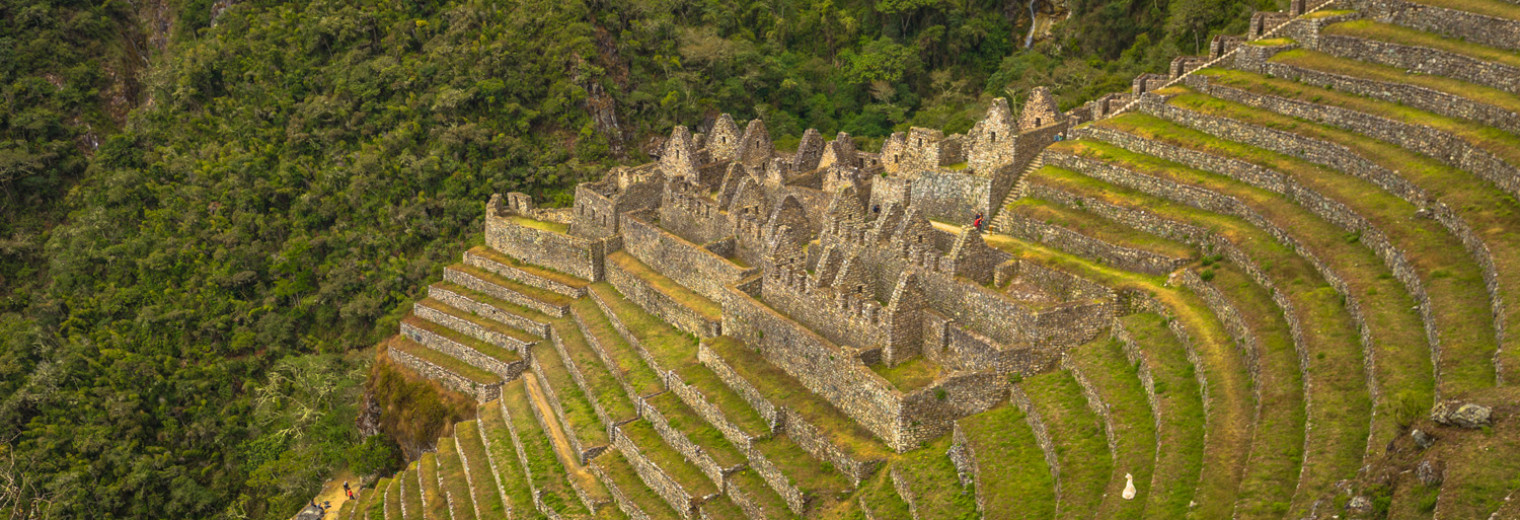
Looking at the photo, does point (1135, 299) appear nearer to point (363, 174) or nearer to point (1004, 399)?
point (1004, 399)

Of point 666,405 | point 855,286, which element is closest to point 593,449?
point 666,405

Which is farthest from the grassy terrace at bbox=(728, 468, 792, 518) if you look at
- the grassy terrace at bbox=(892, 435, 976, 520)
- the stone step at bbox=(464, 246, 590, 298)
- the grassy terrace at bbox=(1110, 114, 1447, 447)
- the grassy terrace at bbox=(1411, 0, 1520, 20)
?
the grassy terrace at bbox=(1411, 0, 1520, 20)

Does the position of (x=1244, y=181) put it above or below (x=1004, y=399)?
above

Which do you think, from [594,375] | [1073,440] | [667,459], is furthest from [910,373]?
[594,375]

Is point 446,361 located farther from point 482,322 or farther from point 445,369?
point 482,322

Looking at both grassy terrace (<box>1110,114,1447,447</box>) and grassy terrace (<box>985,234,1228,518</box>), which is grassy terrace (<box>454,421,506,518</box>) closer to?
grassy terrace (<box>985,234,1228,518</box>)

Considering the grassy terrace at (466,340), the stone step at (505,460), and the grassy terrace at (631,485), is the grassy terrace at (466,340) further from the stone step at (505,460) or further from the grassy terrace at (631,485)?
the grassy terrace at (631,485)

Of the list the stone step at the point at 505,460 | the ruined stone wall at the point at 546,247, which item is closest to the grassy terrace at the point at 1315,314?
→ the ruined stone wall at the point at 546,247
